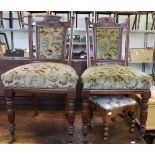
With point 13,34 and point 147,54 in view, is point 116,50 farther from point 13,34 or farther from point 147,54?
point 13,34

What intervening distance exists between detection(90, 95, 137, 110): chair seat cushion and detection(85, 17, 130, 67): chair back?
12.8 inches

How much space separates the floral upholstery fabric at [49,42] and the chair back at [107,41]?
236mm

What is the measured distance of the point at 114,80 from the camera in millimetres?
1582

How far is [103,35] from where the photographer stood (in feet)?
6.44


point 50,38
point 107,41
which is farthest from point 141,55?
→ point 50,38

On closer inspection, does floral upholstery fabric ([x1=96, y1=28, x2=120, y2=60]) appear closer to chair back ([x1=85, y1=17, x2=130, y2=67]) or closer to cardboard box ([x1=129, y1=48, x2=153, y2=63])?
chair back ([x1=85, y1=17, x2=130, y2=67])

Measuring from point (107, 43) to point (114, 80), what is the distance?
47 cm

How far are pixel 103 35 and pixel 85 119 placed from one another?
2.38 ft

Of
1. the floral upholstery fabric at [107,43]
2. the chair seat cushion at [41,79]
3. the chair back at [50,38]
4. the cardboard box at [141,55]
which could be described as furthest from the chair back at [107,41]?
the cardboard box at [141,55]

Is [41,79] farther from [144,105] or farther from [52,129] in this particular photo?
[144,105]

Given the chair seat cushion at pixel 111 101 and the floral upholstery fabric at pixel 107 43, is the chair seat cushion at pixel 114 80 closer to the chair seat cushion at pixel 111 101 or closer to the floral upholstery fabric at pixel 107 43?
the chair seat cushion at pixel 111 101

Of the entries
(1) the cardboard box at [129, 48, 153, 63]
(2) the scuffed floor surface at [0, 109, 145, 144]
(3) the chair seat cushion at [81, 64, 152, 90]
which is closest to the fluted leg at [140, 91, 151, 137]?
(3) the chair seat cushion at [81, 64, 152, 90]
